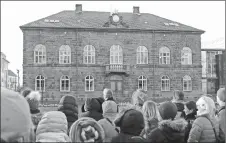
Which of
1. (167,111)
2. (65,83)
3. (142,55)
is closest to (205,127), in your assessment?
(167,111)

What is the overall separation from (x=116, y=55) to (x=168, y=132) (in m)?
30.8

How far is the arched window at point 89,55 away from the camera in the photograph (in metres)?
34.9

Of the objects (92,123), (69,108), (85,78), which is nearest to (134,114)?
(92,123)

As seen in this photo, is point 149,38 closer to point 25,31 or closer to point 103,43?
point 103,43

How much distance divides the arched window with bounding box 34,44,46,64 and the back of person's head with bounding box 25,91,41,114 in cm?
2922

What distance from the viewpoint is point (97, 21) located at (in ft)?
119

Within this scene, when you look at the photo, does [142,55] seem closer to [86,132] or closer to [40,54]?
[40,54]

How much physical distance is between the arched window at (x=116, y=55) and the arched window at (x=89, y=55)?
2.00 m

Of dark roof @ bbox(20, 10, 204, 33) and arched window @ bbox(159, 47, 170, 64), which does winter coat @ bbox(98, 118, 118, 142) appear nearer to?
dark roof @ bbox(20, 10, 204, 33)

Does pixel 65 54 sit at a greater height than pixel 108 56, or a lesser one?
greater

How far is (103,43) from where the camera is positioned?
116ft

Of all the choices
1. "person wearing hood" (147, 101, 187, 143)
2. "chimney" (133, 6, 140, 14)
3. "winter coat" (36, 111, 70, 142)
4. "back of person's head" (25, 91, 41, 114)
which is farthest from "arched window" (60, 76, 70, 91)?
"winter coat" (36, 111, 70, 142)

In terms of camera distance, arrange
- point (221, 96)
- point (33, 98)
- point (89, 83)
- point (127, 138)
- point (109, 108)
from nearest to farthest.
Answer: point (127, 138)
point (33, 98)
point (221, 96)
point (109, 108)
point (89, 83)

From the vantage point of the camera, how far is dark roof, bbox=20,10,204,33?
34.8 meters
